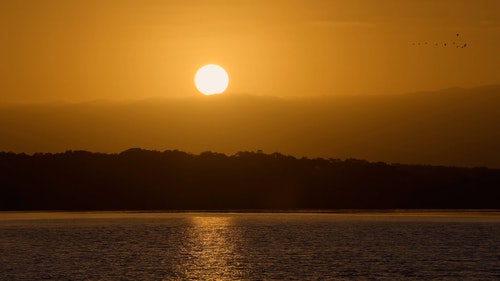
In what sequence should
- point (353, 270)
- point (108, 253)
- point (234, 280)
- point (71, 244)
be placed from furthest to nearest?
point (71, 244), point (108, 253), point (353, 270), point (234, 280)

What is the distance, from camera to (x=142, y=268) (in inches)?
4882

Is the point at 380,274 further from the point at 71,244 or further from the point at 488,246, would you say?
the point at 71,244

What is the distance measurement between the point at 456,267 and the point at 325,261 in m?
20.5

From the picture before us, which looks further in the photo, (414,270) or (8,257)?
(8,257)

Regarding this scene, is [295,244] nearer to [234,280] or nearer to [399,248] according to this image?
[399,248]

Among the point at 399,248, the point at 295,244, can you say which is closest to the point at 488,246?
the point at 399,248

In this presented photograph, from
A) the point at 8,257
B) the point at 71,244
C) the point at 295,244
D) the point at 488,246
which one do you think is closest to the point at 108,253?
the point at 8,257

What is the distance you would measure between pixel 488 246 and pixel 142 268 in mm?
77242

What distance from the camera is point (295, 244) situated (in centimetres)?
17950

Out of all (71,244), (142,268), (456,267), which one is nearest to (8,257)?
(142,268)

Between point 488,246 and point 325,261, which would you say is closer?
point 325,261

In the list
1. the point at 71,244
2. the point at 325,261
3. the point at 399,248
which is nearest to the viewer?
the point at 325,261

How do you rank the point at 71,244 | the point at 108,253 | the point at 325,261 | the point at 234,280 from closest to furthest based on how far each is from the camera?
1. the point at 234,280
2. the point at 325,261
3. the point at 108,253
4. the point at 71,244

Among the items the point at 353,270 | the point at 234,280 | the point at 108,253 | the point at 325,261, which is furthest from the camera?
the point at 108,253
